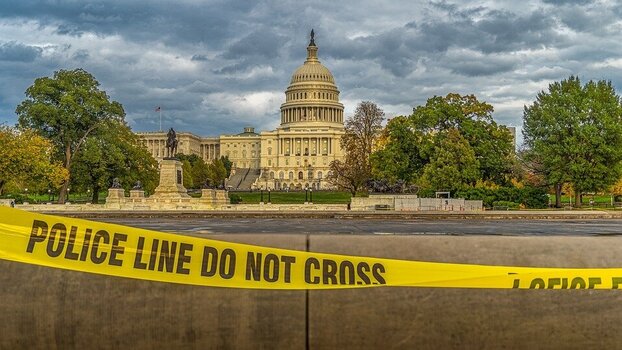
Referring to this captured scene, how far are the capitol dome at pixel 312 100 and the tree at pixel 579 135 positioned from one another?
115 metres

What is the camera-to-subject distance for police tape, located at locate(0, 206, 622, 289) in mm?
5012

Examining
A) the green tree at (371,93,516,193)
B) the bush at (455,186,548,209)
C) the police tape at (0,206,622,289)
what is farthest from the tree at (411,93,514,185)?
the police tape at (0,206,622,289)

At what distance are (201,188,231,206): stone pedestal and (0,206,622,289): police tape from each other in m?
51.7

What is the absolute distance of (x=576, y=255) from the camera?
512 centimetres

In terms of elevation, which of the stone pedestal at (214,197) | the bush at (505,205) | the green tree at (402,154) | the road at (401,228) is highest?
the green tree at (402,154)

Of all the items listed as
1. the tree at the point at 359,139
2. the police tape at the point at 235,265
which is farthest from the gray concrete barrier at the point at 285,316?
the tree at the point at 359,139

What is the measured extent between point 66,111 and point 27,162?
30.8 ft

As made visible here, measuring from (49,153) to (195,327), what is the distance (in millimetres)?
60666

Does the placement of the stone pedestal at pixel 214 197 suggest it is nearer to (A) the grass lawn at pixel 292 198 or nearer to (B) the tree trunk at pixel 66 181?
(A) the grass lawn at pixel 292 198

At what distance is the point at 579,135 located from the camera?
53438 millimetres

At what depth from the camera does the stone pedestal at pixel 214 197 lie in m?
56.8

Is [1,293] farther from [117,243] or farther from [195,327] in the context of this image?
[195,327]

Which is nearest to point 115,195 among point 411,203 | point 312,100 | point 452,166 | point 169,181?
point 169,181

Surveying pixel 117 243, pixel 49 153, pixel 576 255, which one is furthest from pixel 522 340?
pixel 49 153
